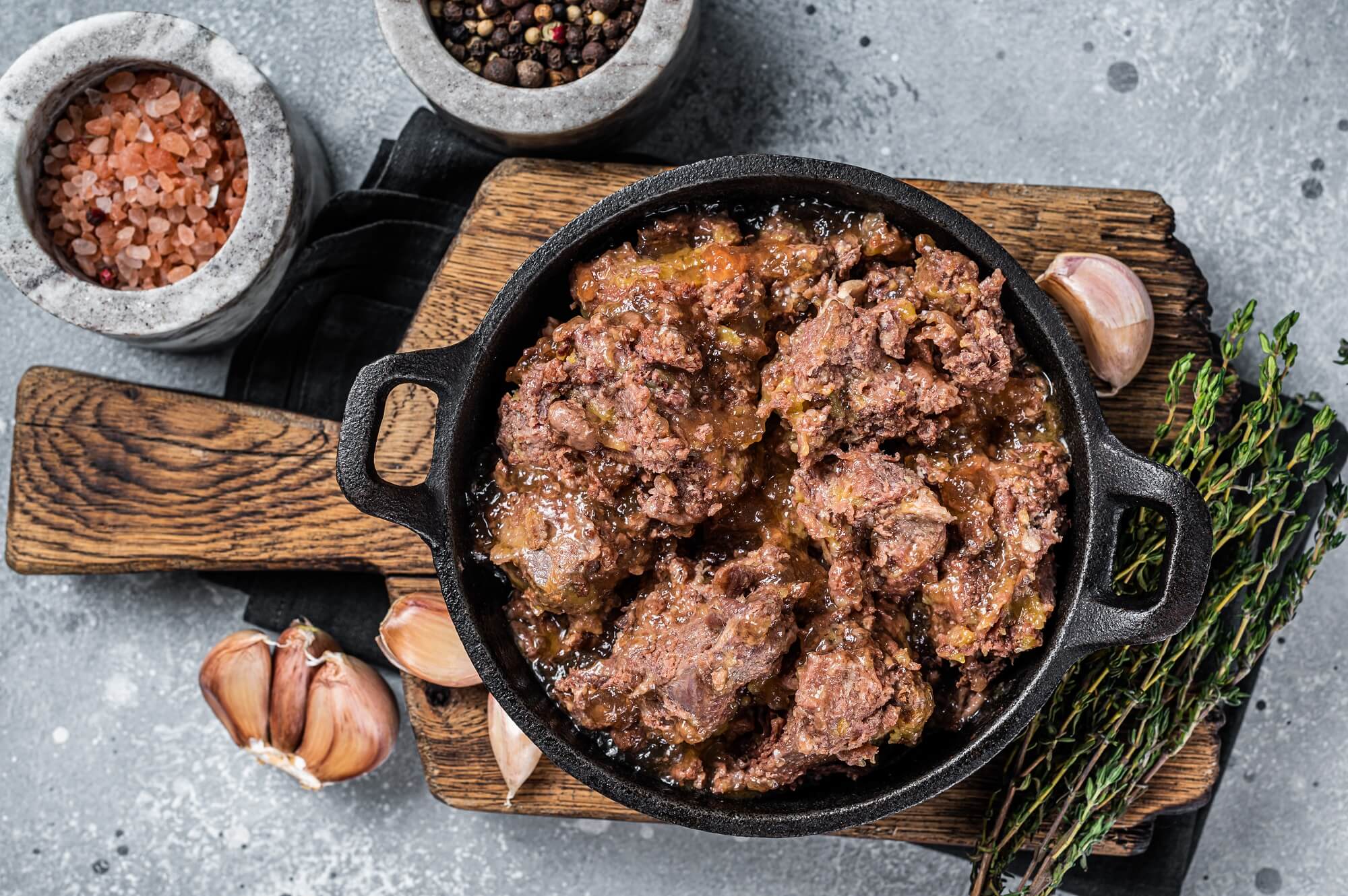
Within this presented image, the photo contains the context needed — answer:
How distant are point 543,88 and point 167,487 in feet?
4.08

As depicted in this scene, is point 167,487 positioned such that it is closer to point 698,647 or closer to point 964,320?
point 698,647

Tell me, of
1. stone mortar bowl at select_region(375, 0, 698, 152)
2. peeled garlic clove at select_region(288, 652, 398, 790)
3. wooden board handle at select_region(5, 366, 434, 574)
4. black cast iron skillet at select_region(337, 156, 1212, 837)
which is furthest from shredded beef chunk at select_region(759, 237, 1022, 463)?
peeled garlic clove at select_region(288, 652, 398, 790)

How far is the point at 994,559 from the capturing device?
1.87m

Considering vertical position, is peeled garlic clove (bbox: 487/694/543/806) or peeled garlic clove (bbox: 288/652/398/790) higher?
peeled garlic clove (bbox: 487/694/543/806)

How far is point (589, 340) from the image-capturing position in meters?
1.85

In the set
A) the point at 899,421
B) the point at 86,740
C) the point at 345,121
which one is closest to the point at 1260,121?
the point at 899,421

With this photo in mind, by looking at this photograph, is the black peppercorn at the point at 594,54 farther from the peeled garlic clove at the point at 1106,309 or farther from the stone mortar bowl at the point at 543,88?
the peeled garlic clove at the point at 1106,309

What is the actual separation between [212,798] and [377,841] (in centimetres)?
44

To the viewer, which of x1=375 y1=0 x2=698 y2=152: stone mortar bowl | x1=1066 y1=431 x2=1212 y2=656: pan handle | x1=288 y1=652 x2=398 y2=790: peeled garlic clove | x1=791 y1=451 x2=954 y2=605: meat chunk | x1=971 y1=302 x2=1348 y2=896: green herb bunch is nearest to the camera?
x1=791 y1=451 x2=954 y2=605: meat chunk

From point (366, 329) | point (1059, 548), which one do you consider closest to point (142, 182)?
point (366, 329)

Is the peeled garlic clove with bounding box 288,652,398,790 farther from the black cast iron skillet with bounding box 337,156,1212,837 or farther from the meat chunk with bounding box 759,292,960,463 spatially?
the meat chunk with bounding box 759,292,960,463

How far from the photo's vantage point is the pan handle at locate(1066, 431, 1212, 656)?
1.88 meters

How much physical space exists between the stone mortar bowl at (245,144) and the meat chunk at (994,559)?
1566 millimetres

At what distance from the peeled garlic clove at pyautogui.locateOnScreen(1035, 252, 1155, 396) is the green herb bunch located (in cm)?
12
